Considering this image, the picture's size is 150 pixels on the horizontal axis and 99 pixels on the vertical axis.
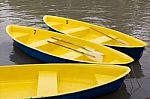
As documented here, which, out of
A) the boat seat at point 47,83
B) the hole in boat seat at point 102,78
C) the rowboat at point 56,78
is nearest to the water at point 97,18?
the hole in boat seat at point 102,78

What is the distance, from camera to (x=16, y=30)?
1154cm

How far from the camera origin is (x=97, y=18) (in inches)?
633

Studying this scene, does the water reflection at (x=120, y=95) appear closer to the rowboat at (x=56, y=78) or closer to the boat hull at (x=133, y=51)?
the rowboat at (x=56, y=78)

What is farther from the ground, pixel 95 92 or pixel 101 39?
pixel 101 39

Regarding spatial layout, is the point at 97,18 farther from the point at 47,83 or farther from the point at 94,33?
the point at 47,83

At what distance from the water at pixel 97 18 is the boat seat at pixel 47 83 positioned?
151 cm

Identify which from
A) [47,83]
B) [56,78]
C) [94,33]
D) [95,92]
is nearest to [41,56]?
Answer: [56,78]

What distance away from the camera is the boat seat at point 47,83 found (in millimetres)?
7465

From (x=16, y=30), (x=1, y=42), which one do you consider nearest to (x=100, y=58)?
(x=16, y=30)

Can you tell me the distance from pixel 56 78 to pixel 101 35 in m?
4.23

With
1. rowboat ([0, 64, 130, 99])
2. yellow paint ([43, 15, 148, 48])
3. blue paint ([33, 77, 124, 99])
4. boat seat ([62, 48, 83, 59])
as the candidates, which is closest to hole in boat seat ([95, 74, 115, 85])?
rowboat ([0, 64, 130, 99])

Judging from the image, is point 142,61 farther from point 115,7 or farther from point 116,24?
point 115,7

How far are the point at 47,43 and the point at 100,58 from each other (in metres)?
2.07

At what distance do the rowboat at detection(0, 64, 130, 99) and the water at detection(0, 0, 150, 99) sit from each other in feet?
2.03
